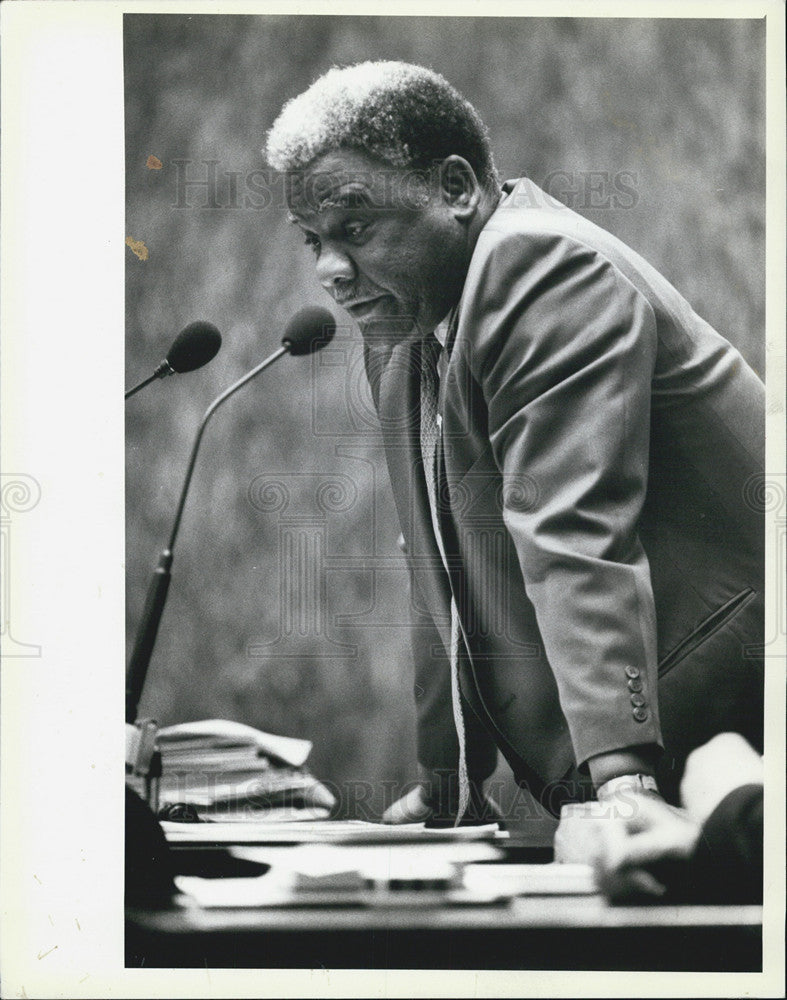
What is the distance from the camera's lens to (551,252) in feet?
7.76

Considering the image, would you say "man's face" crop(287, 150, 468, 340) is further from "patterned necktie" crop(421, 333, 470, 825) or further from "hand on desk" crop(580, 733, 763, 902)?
"hand on desk" crop(580, 733, 763, 902)

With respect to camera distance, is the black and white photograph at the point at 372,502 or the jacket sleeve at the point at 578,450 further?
the black and white photograph at the point at 372,502

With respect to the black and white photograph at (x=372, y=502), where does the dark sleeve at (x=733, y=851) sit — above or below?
below

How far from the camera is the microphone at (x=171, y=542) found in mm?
2471

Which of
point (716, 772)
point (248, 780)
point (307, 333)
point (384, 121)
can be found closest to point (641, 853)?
point (716, 772)

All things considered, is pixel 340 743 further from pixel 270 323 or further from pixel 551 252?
pixel 551 252

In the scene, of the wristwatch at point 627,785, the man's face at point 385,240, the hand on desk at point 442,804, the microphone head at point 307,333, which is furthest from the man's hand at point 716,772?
the microphone head at point 307,333

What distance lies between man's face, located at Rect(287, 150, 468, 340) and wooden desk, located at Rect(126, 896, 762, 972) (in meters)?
1.25

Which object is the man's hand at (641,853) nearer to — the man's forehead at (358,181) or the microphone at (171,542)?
the microphone at (171,542)

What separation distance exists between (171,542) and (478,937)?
3.52ft

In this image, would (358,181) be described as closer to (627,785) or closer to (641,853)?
(627,785)

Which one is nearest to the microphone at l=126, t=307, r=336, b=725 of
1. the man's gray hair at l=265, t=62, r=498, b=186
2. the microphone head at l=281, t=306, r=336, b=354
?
the microphone head at l=281, t=306, r=336, b=354

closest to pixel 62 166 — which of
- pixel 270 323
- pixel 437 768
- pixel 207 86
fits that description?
pixel 207 86

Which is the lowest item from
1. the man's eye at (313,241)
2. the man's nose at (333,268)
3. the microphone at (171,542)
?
the microphone at (171,542)
